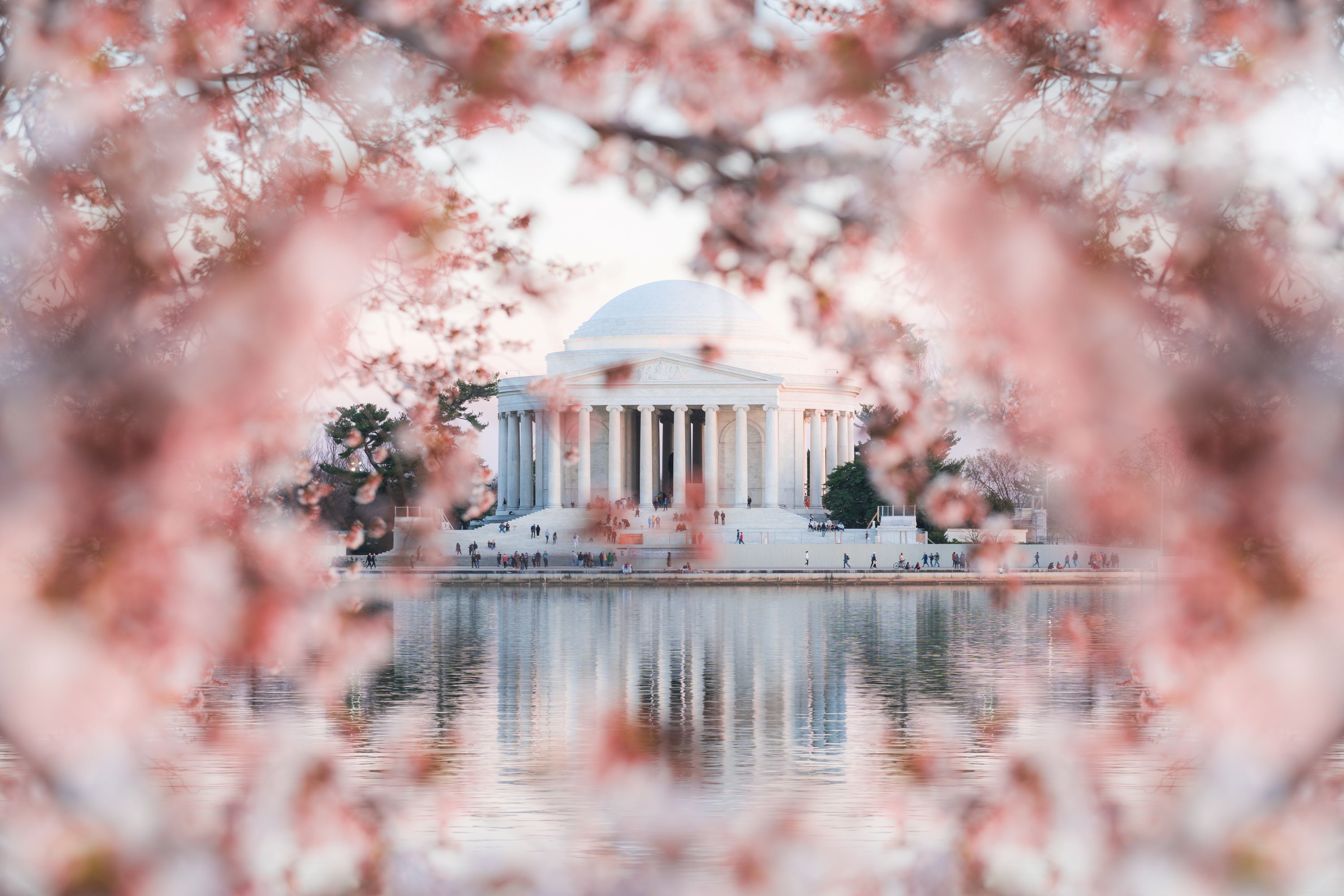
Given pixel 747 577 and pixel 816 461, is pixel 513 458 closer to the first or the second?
pixel 816 461

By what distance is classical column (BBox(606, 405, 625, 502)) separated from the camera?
96875 millimetres

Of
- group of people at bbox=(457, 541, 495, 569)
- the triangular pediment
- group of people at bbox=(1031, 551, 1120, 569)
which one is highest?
the triangular pediment

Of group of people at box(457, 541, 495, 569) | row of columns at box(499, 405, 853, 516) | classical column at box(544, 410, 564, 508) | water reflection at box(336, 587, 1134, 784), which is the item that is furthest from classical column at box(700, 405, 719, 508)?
water reflection at box(336, 587, 1134, 784)

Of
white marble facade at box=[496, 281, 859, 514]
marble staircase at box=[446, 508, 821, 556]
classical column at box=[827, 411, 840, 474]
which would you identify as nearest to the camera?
marble staircase at box=[446, 508, 821, 556]

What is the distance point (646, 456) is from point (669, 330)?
8154 millimetres

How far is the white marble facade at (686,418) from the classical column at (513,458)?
0.51 ft

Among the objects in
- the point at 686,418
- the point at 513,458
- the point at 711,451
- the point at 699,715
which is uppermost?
the point at 686,418

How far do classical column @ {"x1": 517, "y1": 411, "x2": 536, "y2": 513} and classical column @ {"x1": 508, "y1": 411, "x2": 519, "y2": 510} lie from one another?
0.61 ft

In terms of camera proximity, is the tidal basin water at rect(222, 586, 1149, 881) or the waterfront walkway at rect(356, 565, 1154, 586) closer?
the tidal basin water at rect(222, 586, 1149, 881)

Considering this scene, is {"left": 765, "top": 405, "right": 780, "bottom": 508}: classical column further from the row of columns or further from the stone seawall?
the stone seawall

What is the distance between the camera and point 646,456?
9844 centimetres

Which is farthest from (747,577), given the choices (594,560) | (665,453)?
(665,453)

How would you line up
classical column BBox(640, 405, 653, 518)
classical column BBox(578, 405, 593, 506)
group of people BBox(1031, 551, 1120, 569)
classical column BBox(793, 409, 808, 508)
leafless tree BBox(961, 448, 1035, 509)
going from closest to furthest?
group of people BBox(1031, 551, 1120, 569)
leafless tree BBox(961, 448, 1035, 509)
classical column BBox(578, 405, 593, 506)
classical column BBox(640, 405, 653, 518)
classical column BBox(793, 409, 808, 508)

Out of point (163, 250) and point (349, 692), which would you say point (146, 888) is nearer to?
point (163, 250)
